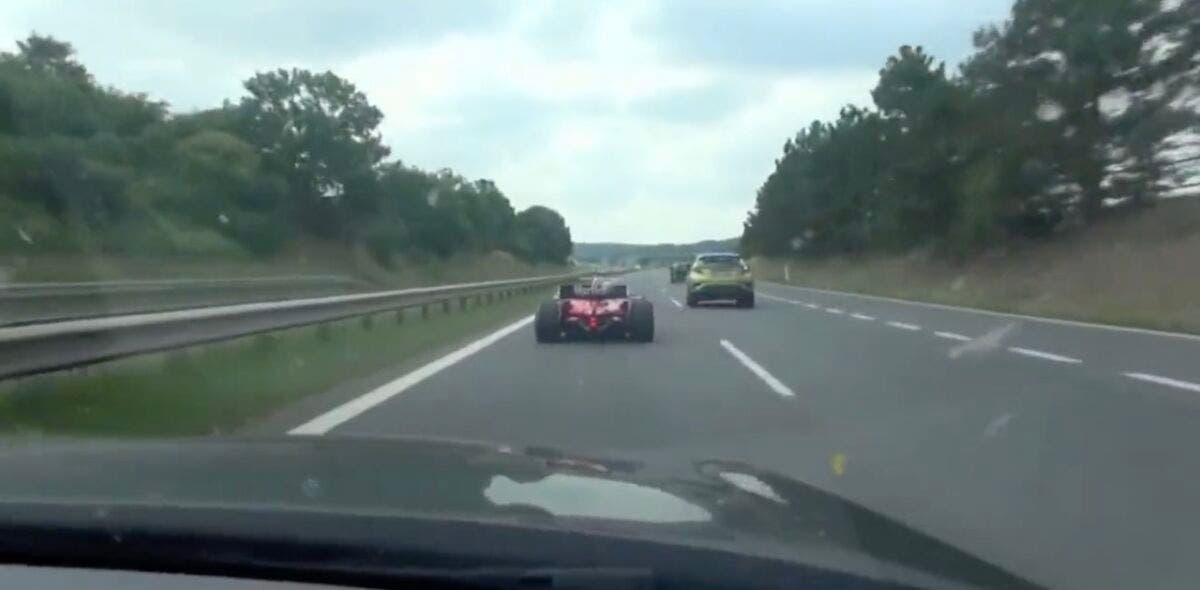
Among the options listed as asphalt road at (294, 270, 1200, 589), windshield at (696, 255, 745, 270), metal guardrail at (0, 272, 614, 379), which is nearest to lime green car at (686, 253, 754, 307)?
windshield at (696, 255, 745, 270)

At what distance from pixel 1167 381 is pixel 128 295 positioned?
14.6 m

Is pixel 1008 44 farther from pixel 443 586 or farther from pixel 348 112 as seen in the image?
pixel 443 586

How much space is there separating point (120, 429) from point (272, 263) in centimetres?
1728

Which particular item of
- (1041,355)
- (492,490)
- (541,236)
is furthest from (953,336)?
(541,236)

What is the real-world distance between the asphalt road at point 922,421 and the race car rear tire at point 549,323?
0.44 meters

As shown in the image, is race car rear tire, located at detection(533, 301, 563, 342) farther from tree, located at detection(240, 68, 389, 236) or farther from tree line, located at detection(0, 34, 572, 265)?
tree, located at detection(240, 68, 389, 236)

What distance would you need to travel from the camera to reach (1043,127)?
51.4 m

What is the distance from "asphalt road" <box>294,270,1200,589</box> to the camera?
24.0 feet

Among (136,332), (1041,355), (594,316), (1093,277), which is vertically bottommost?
(1093,277)

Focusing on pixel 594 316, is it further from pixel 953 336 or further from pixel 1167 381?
pixel 1167 381

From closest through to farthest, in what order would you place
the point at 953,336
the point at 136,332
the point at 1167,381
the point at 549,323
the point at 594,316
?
the point at 136,332 → the point at 1167,381 → the point at 549,323 → the point at 594,316 → the point at 953,336

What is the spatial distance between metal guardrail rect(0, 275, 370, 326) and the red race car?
5363mm

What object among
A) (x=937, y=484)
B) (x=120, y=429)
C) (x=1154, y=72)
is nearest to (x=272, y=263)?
(x=120, y=429)

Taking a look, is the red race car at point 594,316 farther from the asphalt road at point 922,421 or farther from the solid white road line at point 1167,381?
the solid white road line at point 1167,381
